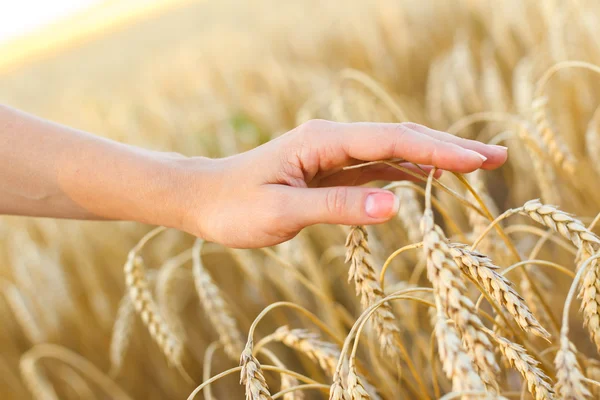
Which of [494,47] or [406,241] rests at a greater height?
[494,47]

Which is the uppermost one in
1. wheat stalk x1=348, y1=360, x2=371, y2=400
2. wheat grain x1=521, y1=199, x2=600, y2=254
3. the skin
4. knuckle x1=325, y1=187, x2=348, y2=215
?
the skin

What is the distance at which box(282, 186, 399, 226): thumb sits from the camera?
0.83 metres

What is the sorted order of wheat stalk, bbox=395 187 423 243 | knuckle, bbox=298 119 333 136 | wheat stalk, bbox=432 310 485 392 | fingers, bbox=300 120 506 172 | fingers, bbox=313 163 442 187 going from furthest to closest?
1. wheat stalk, bbox=395 187 423 243
2. fingers, bbox=313 163 442 187
3. knuckle, bbox=298 119 333 136
4. fingers, bbox=300 120 506 172
5. wheat stalk, bbox=432 310 485 392

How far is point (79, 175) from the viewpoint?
1149mm

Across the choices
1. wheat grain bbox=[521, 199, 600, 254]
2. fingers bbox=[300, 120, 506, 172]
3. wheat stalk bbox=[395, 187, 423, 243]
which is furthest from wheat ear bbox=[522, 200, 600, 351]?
wheat stalk bbox=[395, 187, 423, 243]

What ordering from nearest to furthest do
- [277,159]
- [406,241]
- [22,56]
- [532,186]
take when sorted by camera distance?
[277,159]
[406,241]
[532,186]
[22,56]

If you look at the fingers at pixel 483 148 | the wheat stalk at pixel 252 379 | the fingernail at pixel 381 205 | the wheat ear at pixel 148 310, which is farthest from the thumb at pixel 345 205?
the wheat ear at pixel 148 310

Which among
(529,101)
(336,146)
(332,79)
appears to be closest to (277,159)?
(336,146)

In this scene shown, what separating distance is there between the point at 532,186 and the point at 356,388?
1.50 m

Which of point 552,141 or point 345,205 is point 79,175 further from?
point 552,141

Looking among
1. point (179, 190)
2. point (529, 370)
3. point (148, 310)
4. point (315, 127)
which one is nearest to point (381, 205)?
point (315, 127)

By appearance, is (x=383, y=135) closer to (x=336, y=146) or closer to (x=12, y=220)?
(x=336, y=146)

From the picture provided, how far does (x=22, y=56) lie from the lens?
11016mm

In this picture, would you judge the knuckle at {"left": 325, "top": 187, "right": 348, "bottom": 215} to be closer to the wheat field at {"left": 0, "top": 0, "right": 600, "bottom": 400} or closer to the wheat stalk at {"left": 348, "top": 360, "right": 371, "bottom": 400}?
the wheat field at {"left": 0, "top": 0, "right": 600, "bottom": 400}
